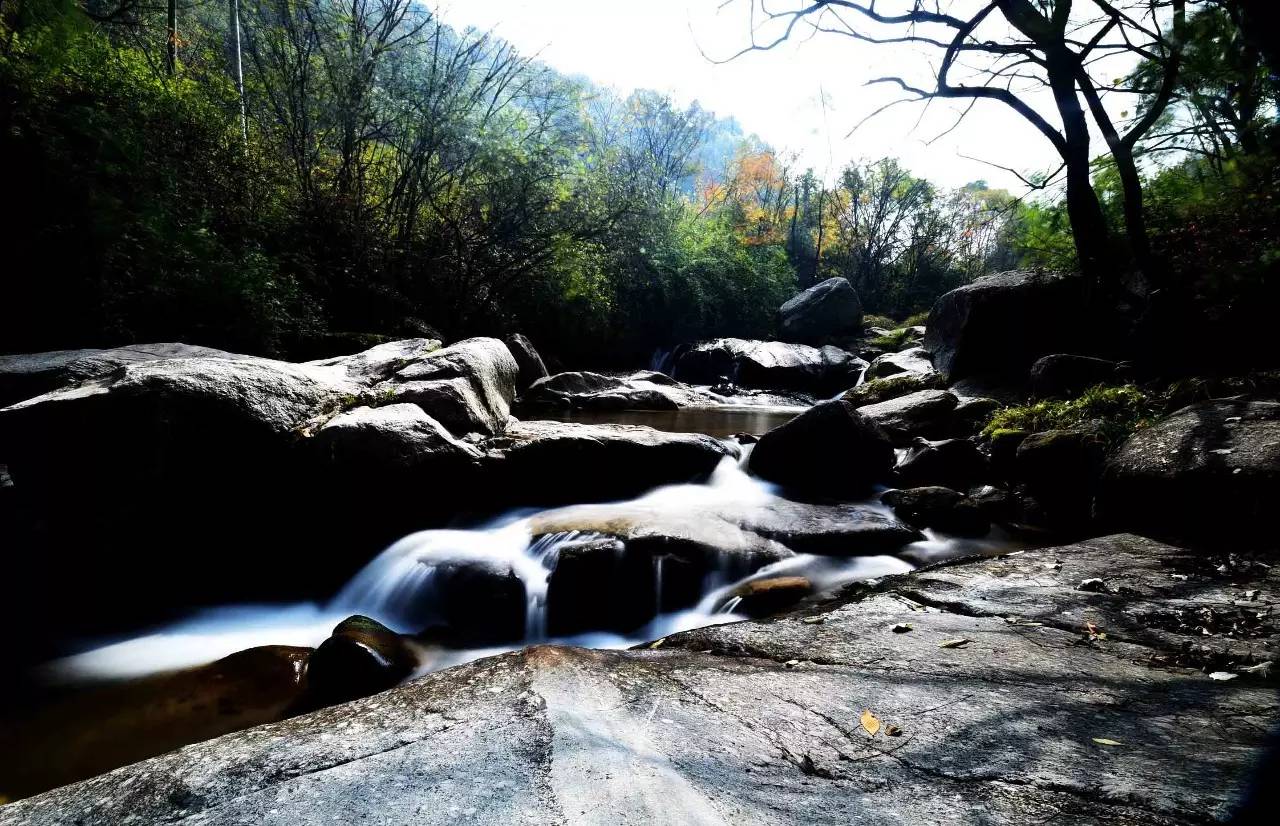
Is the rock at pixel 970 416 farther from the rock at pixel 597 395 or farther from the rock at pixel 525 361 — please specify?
the rock at pixel 525 361

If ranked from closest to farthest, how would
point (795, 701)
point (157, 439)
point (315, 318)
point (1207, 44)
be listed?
point (795, 701)
point (1207, 44)
point (157, 439)
point (315, 318)

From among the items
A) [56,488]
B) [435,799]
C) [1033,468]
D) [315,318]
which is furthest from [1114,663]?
[315,318]

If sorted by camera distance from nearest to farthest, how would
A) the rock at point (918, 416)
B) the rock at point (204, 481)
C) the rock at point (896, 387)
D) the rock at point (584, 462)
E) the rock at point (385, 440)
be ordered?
1. the rock at point (204, 481)
2. the rock at point (385, 440)
3. the rock at point (584, 462)
4. the rock at point (918, 416)
5. the rock at point (896, 387)

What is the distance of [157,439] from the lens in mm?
4188

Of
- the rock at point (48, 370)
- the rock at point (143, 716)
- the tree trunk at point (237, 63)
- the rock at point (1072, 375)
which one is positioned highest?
the tree trunk at point (237, 63)

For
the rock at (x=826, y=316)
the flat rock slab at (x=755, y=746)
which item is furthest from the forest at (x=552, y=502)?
the rock at (x=826, y=316)

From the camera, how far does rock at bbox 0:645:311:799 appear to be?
275 cm

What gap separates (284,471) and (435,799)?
4097 millimetres

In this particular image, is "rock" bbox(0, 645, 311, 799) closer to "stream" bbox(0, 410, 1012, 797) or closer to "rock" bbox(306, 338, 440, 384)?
"stream" bbox(0, 410, 1012, 797)

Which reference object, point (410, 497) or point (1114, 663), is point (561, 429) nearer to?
point (410, 497)

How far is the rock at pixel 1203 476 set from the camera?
3691 mm

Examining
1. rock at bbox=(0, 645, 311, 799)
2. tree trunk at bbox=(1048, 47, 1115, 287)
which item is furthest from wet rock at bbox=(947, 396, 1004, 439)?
rock at bbox=(0, 645, 311, 799)

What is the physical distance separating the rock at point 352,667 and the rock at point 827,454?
4.62 meters

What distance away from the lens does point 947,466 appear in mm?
6777
